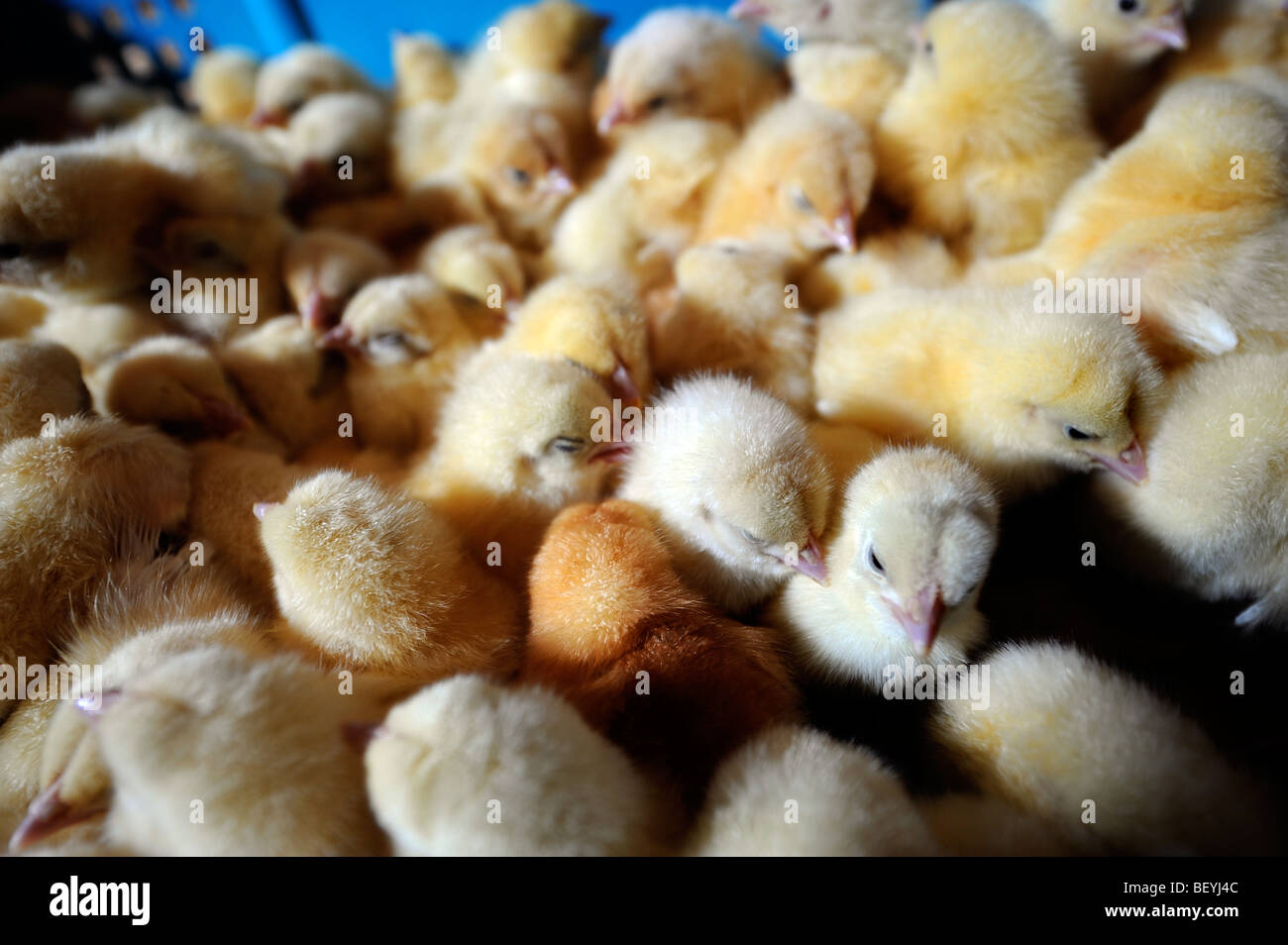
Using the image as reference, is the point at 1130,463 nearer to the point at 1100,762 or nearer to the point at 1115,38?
the point at 1100,762

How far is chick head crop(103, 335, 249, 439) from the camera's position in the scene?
150cm

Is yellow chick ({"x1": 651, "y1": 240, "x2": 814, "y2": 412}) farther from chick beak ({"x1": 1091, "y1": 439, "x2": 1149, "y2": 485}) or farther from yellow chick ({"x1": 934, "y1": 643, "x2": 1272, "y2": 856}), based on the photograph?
yellow chick ({"x1": 934, "y1": 643, "x2": 1272, "y2": 856})

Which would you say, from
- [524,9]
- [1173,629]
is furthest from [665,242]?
[1173,629]

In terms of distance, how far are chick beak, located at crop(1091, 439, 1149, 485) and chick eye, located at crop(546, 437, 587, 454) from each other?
0.87m

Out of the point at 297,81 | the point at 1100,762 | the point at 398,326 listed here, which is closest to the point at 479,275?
the point at 398,326

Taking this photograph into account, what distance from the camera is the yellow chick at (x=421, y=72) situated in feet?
8.88

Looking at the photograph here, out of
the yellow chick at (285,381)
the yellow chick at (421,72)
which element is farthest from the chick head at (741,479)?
the yellow chick at (421,72)

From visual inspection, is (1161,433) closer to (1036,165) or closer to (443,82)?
(1036,165)

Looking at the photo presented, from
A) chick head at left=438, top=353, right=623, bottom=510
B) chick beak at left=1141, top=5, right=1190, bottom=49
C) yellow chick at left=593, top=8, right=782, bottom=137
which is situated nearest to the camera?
chick head at left=438, top=353, right=623, bottom=510

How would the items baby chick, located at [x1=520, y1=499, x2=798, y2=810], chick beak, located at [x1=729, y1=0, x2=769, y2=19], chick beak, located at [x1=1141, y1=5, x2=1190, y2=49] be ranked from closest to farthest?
baby chick, located at [x1=520, y1=499, x2=798, y2=810] < chick beak, located at [x1=1141, y1=5, x2=1190, y2=49] < chick beak, located at [x1=729, y1=0, x2=769, y2=19]

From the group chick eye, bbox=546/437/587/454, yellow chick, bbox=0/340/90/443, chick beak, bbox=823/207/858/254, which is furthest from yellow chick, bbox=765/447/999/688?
yellow chick, bbox=0/340/90/443

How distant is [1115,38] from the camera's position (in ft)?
6.52

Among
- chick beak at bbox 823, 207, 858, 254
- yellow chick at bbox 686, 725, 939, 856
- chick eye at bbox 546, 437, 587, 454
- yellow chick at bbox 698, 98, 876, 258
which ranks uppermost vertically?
yellow chick at bbox 698, 98, 876, 258

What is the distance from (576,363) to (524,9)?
1656mm
